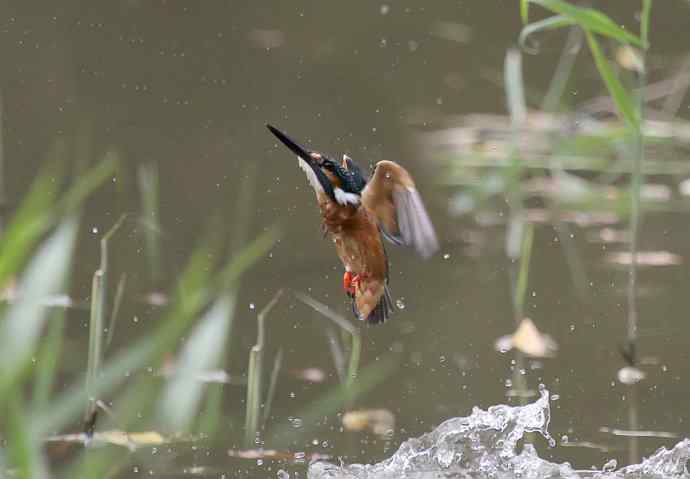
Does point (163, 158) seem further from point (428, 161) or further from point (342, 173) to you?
point (342, 173)

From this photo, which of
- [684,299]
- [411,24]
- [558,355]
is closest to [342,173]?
[558,355]

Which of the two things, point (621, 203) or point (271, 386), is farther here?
point (621, 203)

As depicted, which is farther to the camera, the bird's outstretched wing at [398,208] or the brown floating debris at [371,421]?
the brown floating debris at [371,421]

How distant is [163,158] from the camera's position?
5.04 meters

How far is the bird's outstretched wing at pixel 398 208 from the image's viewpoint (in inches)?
91.6

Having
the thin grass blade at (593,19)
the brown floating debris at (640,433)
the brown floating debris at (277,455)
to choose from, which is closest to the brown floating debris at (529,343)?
the brown floating debris at (640,433)

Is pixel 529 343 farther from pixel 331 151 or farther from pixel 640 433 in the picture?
pixel 331 151

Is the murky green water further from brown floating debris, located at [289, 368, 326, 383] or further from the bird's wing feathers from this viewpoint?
the bird's wing feathers

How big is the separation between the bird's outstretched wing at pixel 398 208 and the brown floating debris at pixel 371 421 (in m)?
0.81

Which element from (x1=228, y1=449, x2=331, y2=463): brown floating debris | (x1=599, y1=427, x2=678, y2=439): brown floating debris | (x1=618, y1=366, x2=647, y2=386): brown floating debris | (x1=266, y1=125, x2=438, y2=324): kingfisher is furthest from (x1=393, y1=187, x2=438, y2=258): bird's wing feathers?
(x1=618, y1=366, x2=647, y2=386): brown floating debris

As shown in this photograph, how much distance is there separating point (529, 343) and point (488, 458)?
2.06 feet

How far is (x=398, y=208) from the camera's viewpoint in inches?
95.6

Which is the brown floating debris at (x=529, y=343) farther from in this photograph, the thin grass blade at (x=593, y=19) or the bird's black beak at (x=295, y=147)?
the bird's black beak at (x=295, y=147)

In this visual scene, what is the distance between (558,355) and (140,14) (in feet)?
11.6
